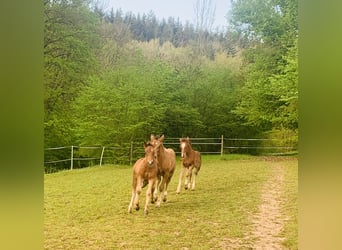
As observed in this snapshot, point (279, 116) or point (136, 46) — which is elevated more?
point (136, 46)

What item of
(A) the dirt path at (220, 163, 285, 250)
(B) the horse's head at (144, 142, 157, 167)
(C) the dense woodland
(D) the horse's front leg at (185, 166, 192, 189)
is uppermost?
(C) the dense woodland

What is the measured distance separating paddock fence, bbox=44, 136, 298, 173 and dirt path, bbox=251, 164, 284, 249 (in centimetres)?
14

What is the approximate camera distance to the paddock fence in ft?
7.80

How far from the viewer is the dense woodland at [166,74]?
238 cm

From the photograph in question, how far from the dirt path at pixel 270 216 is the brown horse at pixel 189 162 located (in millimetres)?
410

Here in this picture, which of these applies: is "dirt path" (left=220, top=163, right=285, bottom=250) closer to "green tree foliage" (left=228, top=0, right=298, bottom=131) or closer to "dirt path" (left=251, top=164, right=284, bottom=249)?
"dirt path" (left=251, top=164, right=284, bottom=249)

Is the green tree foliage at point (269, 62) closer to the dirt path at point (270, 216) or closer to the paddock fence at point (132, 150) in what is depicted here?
the paddock fence at point (132, 150)

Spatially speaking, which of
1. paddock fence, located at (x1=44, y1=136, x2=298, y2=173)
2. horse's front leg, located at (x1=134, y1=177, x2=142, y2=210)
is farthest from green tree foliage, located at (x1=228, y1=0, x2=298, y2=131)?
horse's front leg, located at (x1=134, y1=177, x2=142, y2=210)

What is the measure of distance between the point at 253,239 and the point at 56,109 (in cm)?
128

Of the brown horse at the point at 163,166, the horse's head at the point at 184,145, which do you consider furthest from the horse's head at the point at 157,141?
the horse's head at the point at 184,145

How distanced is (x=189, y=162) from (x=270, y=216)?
0.55 metres
